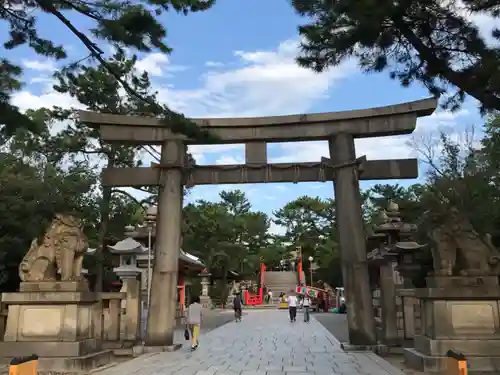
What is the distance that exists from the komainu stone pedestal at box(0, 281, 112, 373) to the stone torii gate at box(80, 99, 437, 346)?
→ 3.33 meters

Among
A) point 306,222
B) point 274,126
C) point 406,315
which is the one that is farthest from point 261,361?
point 306,222

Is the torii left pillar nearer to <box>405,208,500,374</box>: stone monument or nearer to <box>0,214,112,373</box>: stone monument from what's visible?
<box>0,214,112,373</box>: stone monument

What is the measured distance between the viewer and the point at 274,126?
1405 centimetres

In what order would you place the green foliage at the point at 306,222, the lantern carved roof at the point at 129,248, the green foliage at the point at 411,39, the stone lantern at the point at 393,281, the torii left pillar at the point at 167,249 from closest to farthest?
the green foliage at the point at 411,39 → the stone lantern at the point at 393,281 → the torii left pillar at the point at 167,249 → the lantern carved roof at the point at 129,248 → the green foliage at the point at 306,222

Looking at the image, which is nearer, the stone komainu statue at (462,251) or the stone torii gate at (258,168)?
the stone komainu statue at (462,251)

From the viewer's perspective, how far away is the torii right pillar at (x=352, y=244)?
12594 millimetres

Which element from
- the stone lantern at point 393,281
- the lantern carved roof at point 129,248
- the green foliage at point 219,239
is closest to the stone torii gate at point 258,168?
the stone lantern at point 393,281

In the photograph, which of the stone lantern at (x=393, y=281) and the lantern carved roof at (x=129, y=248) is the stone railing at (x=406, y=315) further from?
the lantern carved roof at (x=129, y=248)

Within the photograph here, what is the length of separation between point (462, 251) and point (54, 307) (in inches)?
307

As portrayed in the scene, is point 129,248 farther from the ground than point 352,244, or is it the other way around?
point 129,248

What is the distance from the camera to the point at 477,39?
297 inches

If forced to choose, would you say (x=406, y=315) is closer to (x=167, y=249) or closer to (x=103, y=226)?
(x=167, y=249)

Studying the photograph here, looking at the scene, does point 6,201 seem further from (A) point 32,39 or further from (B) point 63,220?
(A) point 32,39

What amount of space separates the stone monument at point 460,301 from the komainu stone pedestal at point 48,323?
639 cm
